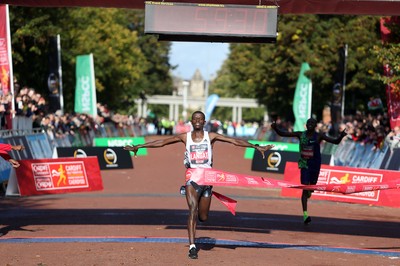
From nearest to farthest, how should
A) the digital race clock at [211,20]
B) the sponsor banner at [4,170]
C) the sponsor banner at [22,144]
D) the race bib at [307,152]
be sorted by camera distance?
the digital race clock at [211,20] → the race bib at [307,152] → the sponsor banner at [4,170] → the sponsor banner at [22,144]

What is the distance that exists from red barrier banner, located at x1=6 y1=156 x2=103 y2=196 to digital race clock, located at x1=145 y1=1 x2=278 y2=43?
9628 millimetres

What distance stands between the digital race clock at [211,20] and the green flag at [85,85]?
31.8 m

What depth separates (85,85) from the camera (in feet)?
148

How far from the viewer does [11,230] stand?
14.7m

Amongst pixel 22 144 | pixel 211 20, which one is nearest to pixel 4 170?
pixel 22 144

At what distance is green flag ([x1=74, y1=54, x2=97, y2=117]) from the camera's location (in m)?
44.6

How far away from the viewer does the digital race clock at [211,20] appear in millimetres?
12734

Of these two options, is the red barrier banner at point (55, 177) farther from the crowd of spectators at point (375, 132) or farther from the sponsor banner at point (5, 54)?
the crowd of spectators at point (375, 132)

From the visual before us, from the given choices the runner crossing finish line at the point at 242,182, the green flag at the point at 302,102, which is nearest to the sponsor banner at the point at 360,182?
the runner crossing finish line at the point at 242,182

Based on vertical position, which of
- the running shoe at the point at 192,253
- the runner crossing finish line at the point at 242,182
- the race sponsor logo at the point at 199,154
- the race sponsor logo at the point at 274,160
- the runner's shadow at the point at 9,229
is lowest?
the race sponsor logo at the point at 274,160

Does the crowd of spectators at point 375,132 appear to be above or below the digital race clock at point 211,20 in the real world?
below

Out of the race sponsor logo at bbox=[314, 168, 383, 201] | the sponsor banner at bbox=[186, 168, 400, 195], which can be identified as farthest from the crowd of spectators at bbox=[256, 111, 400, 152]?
the sponsor banner at bbox=[186, 168, 400, 195]

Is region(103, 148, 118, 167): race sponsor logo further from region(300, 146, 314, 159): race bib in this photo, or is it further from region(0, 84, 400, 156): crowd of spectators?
region(300, 146, 314, 159): race bib

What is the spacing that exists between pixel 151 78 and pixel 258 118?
47.2m
